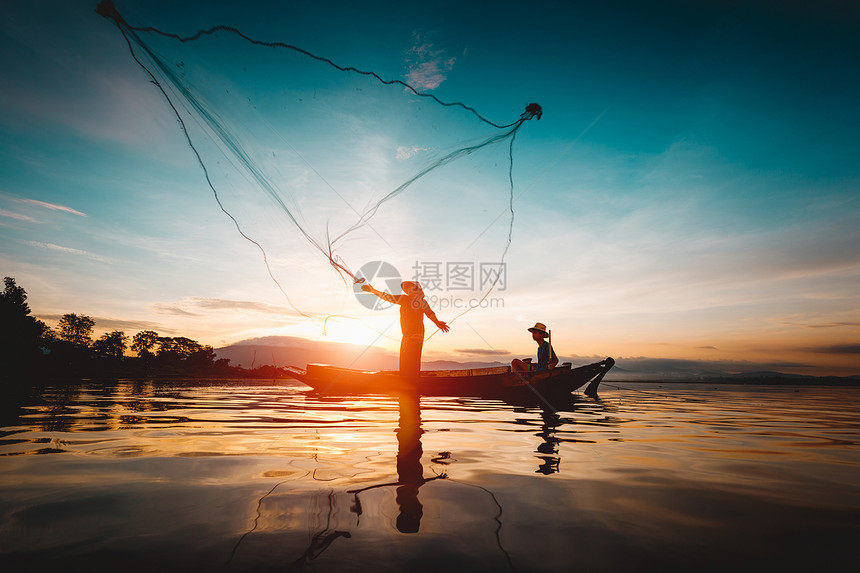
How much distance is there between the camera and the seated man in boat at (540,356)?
55.5ft

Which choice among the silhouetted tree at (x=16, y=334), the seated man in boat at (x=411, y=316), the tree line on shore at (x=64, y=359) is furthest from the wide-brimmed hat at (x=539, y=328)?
the silhouetted tree at (x=16, y=334)

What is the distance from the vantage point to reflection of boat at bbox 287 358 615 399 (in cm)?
1540

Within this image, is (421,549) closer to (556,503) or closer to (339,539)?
(339,539)

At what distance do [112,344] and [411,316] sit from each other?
13591 centimetres

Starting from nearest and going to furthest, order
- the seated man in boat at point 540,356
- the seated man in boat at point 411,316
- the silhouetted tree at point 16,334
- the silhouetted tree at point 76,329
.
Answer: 1. the seated man in boat at point 411,316
2. the seated man in boat at point 540,356
3. the silhouetted tree at point 16,334
4. the silhouetted tree at point 76,329

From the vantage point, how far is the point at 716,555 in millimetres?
2375

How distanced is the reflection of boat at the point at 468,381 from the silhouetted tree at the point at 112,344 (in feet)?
411

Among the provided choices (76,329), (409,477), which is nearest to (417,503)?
(409,477)

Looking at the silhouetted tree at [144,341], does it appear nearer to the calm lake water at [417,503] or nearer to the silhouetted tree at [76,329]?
the silhouetted tree at [76,329]

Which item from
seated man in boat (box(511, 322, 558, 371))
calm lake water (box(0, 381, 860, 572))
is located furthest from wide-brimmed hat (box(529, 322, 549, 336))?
calm lake water (box(0, 381, 860, 572))

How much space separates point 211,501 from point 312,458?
5.70ft

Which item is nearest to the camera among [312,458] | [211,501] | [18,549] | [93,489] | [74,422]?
[18,549]

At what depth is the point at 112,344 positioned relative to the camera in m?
112

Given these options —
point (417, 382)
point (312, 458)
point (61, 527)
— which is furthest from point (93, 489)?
point (417, 382)
